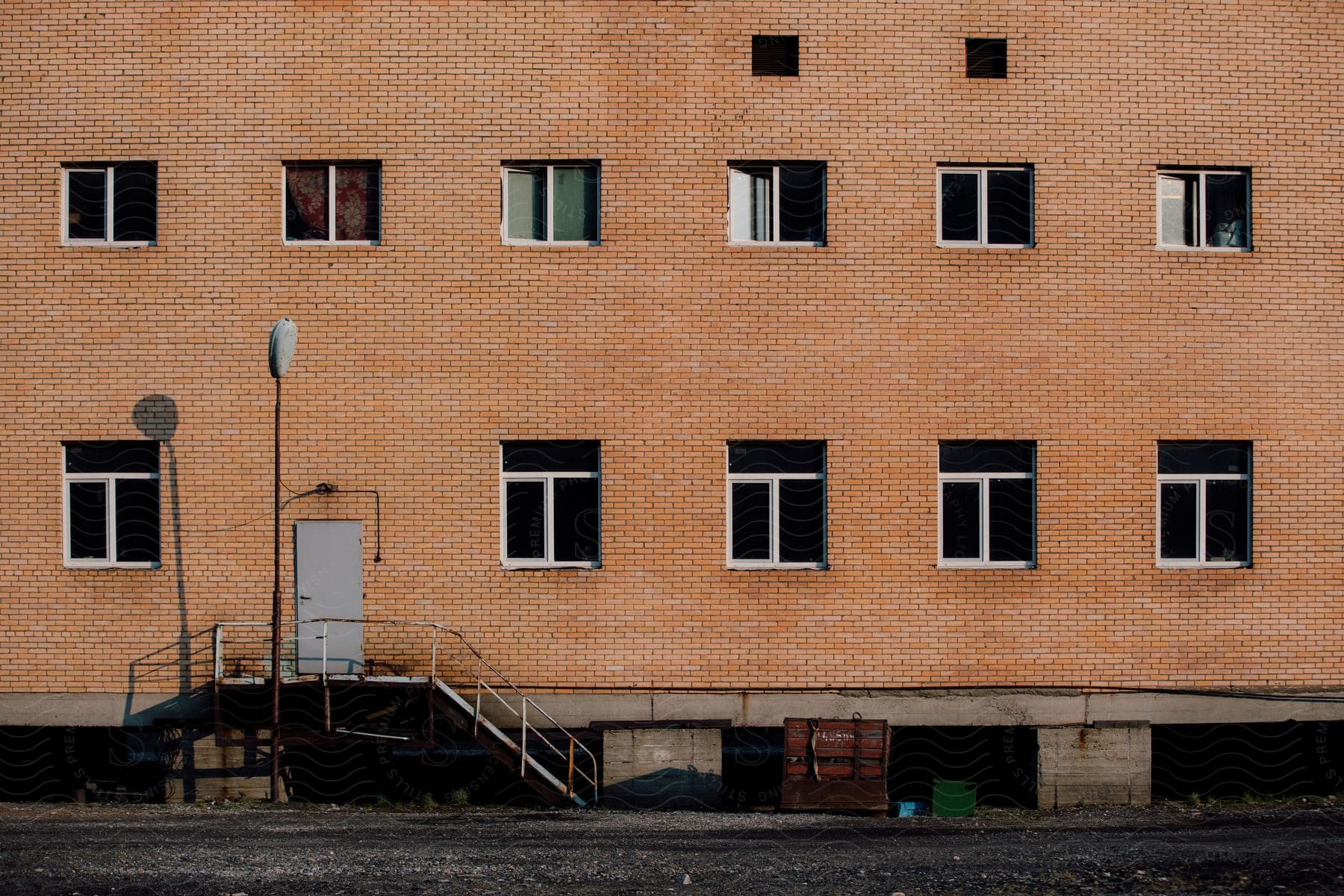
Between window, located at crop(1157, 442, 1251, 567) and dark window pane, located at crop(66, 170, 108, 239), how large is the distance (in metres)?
12.3

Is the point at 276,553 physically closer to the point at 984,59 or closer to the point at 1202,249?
the point at 984,59

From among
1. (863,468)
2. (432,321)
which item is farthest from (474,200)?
(863,468)

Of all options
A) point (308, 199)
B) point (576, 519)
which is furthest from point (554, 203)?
point (576, 519)

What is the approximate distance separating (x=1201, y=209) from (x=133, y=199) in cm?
1212

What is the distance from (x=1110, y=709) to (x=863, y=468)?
383 cm

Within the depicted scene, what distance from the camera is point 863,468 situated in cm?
1262

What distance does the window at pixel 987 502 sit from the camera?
1278 cm

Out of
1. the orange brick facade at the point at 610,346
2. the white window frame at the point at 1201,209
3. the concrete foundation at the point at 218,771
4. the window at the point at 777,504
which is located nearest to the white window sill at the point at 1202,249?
the white window frame at the point at 1201,209

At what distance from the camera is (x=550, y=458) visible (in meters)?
12.7

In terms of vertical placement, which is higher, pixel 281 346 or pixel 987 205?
pixel 987 205

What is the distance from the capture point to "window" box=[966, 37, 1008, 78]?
42.2 feet

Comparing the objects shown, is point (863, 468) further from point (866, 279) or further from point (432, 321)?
point (432, 321)

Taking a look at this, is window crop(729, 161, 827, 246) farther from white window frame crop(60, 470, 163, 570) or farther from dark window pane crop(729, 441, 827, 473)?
white window frame crop(60, 470, 163, 570)

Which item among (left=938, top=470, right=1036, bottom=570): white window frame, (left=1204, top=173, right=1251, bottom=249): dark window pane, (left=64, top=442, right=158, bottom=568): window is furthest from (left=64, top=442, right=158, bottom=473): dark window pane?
(left=1204, top=173, right=1251, bottom=249): dark window pane
